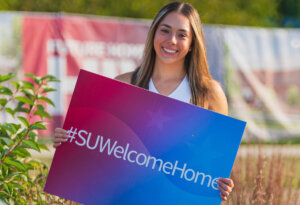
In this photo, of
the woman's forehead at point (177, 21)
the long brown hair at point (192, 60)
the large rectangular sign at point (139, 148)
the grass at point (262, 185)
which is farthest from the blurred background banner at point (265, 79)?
the large rectangular sign at point (139, 148)

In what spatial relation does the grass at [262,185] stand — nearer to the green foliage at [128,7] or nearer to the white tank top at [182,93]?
the white tank top at [182,93]

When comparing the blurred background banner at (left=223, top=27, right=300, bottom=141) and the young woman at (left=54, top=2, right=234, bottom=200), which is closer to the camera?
the young woman at (left=54, top=2, right=234, bottom=200)

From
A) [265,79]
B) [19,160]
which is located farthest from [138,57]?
[19,160]

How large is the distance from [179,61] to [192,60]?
0.07m

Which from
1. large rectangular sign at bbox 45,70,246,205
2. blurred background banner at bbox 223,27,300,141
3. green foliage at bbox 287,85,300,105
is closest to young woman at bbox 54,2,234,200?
large rectangular sign at bbox 45,70,246,205

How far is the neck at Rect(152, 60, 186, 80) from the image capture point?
2650 millimetres

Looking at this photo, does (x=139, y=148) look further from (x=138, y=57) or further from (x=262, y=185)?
(x=138, y=57)

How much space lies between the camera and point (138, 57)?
8508 millimetres

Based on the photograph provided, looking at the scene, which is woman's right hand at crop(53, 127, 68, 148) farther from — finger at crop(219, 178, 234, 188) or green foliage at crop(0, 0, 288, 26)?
green foliage at crop(0, 0, 288, 26)

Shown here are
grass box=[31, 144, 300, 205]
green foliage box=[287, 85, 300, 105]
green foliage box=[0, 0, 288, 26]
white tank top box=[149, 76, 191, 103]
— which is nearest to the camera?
white tank top box=[149, 76, 191, 103]

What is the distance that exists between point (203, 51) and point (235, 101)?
21.6 ft

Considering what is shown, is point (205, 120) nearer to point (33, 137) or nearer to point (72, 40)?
point (33, 137)

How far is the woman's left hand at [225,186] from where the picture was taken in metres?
2.22

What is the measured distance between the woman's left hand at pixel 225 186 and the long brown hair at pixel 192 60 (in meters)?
0.47
